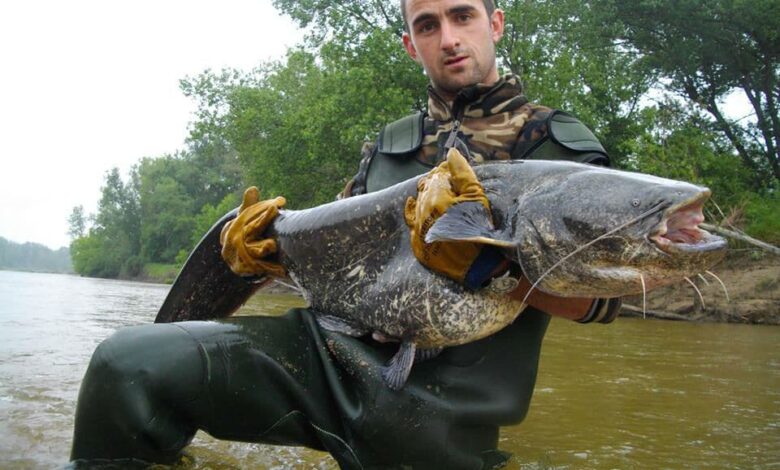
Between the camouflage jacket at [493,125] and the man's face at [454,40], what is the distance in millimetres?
79

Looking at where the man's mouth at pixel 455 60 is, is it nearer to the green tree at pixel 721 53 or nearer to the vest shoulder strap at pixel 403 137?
the vest shoulder strap at pixel 403 137

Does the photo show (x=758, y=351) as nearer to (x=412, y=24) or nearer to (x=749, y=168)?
(x=412, y=24)

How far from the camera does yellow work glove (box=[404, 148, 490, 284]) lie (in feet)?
6.50

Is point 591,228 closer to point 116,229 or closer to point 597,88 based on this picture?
point 597,88

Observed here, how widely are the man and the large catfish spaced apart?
0.32ft

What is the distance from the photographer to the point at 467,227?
6.29 feet

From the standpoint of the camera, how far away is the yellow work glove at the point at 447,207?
1980 millimetres

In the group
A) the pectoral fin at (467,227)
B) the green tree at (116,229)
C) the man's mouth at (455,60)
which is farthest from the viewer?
the green tree at (116,229)

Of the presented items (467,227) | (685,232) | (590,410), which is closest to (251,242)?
(467,227)

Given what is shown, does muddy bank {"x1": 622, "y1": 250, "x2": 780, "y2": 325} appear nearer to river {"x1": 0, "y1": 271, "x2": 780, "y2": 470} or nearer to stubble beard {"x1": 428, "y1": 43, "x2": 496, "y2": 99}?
river {"x1": 0, "y1": 271, "x2": 780, "y2": 470}

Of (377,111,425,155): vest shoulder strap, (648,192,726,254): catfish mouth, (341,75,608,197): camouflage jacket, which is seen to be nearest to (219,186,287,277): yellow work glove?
(377,111,425,155): vest shoulder strap

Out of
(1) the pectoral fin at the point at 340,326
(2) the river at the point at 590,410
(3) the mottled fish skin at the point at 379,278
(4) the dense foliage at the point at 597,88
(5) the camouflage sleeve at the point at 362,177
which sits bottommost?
(2) the river at the point at 590,410

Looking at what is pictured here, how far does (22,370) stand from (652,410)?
412 cm

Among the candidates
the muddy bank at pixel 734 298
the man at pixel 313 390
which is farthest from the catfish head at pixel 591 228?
the muddy bank at pixel 734 298
